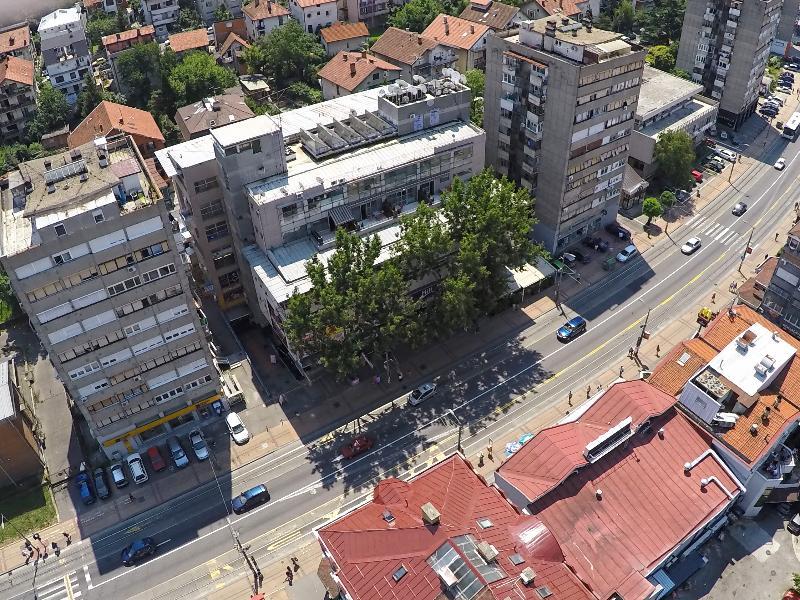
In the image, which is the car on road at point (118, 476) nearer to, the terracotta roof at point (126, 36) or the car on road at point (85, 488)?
the car on road at point (85, 488)

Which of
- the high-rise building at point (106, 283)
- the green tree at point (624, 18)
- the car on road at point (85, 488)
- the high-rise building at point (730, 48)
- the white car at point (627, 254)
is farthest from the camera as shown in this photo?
the green tree at point (624, 18)

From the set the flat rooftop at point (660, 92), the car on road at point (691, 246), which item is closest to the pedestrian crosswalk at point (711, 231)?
the car on road at point (691, 246)

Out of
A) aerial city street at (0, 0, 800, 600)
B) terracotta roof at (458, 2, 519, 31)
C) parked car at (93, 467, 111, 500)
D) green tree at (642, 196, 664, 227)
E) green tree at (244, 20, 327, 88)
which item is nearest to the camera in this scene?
aerial city street at (0, 0, 800, 600)

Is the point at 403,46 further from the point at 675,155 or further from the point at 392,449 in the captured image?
the point at 392,449

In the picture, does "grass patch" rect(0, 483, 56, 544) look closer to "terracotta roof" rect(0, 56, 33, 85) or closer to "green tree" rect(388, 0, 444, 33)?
"terracotta roof" rect(0, 56, 33, 85)

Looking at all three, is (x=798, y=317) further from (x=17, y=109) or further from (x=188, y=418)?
(x=17, y=109)

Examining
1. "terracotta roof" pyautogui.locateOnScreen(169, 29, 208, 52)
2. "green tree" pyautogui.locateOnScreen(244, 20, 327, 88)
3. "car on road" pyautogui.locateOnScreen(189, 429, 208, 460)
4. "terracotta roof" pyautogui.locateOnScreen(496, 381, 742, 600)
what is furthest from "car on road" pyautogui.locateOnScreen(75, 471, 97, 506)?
"terracotta roof" pyautogui.locateOnScreen(169, 29, 208, 52)
